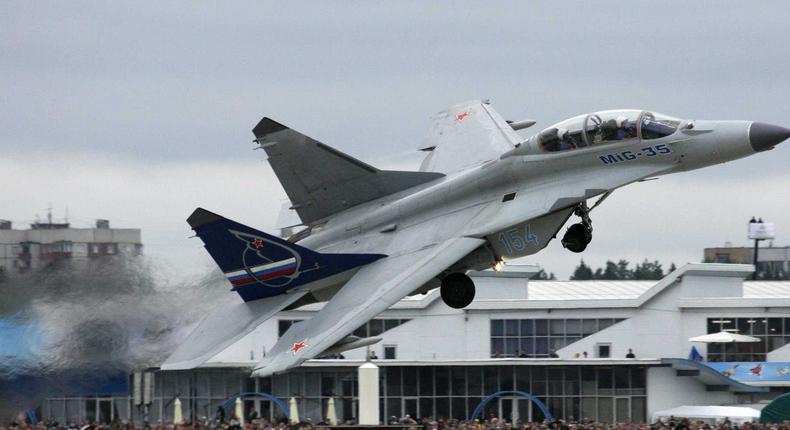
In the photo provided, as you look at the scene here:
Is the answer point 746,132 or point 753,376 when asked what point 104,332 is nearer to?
point 746,132

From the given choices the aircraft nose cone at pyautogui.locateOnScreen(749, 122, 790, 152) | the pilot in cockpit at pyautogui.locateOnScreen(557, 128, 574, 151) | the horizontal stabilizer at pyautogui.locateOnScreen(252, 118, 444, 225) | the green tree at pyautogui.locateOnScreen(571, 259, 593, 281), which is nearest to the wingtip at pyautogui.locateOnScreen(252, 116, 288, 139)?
the horizontal stabilizer at pyautogui.locateOnScreen(252, 118, 444, 225)

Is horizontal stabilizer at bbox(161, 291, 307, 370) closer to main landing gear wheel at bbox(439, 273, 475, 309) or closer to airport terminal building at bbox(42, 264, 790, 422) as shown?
main landing gear wheel at bbox(439, 273, 475, 309)

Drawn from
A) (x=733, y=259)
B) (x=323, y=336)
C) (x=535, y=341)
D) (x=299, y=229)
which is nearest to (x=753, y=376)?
(x=535, y=341)

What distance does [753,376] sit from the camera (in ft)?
129

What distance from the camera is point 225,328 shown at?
22625 mm

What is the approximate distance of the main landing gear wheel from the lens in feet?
71.9

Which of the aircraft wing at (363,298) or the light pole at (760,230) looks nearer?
the aircraft wing at (363,298)

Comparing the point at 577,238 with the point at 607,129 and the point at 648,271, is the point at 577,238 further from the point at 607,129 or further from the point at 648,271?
the point at 648,271

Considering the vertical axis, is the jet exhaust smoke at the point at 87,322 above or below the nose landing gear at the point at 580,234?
below

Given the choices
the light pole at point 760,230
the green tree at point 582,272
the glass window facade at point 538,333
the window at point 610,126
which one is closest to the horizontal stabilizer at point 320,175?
the window at point 610,126

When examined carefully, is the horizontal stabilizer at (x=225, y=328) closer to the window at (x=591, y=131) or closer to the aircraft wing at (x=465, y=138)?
the aircraft wing at (x=465, y=138)

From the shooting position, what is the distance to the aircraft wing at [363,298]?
19.5 m

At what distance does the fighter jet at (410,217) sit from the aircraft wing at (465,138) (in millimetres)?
93

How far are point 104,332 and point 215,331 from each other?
289 centimetres
